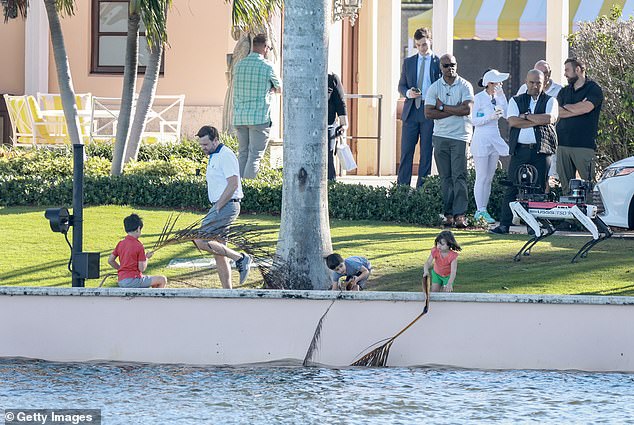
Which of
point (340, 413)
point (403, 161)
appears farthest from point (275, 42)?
point (340, 413)

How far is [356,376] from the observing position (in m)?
9.78

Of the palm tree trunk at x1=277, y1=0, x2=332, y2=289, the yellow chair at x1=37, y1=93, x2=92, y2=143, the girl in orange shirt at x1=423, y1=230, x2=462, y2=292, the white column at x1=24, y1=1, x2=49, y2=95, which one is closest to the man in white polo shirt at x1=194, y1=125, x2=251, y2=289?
the palm tree trunk at x1=277, y1=0, x2=332, y2=289

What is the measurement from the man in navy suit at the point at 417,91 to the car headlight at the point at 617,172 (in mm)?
2535

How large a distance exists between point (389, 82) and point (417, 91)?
6.04 metres

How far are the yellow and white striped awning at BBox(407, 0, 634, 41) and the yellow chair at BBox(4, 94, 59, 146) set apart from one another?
6778mm

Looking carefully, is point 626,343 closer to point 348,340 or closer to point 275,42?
point 348,340

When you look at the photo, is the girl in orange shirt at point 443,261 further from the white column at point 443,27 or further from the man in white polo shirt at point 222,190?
the white column at point 443,27

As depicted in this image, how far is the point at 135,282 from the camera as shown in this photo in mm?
11094

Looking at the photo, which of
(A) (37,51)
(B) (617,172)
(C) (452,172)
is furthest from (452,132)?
(A) (37,51)

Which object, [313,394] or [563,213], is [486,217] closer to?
[563,213]

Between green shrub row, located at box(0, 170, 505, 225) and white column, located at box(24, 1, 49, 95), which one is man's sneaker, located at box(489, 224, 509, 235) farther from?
white column, located at box(24, 1, 49, 95)

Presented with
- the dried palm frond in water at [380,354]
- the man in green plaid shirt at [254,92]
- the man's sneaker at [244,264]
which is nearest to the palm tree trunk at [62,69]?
the man in green plaid shirt at [254,92]

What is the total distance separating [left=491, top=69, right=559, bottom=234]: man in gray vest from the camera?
1431 cm

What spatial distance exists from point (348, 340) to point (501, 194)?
278 inches
